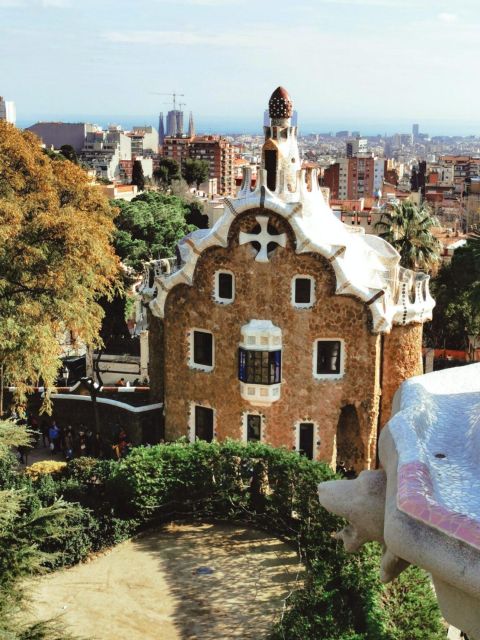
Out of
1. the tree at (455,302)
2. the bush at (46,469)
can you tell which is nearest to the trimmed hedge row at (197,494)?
the bush at (46,469)

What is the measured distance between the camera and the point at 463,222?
4087 inches

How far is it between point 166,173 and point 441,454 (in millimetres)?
95806

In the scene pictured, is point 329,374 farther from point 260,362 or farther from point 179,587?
point 179,587

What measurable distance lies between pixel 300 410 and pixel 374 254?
5716 mm

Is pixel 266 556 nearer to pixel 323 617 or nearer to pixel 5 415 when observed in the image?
pixel 323 617

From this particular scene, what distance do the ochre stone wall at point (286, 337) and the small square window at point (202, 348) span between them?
27cm

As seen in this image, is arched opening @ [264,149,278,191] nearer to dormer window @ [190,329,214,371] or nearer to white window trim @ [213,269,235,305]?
white window trim @ [213,269,235,305]

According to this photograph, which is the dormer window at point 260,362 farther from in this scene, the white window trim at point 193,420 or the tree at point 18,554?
the tree at point 18,554

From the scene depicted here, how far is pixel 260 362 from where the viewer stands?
24.5 metres

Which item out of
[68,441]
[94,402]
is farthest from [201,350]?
[68,441]

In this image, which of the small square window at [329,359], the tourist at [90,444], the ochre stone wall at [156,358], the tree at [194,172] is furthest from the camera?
the tree at [194,172]

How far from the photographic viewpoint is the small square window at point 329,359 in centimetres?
2461

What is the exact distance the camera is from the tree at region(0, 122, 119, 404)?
22.9 metres

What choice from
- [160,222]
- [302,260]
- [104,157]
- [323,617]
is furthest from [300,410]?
[104,157]
